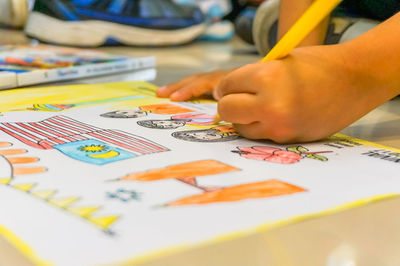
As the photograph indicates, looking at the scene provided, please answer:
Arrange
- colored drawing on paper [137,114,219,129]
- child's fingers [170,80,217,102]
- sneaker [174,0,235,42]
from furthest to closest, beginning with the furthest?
1. sneaker [174,0,235,42]
2. child's fingers [170,80,217,102]
3. colored drawing on paper [137,114,219,129]

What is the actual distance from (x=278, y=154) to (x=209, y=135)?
7cm

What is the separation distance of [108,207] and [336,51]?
8.8 inches

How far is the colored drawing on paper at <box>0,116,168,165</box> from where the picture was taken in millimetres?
356

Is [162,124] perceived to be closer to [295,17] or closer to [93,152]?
[93,152]

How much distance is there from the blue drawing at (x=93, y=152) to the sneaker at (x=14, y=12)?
30.7 inches

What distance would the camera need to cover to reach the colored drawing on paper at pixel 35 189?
0.83 feet

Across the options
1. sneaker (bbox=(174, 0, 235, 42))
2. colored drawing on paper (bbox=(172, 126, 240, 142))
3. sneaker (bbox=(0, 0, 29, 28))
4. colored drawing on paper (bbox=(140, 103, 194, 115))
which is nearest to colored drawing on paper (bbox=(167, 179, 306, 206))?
colored drawing on paper (bbox=(172, 126, 240, 142))

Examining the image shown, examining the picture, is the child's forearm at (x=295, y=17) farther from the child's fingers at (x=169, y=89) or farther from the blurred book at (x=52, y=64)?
the blurred book at (x=52, y=64)

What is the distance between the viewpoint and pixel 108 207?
0.88 ft

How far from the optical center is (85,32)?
116 cm

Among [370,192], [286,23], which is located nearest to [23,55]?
[286,23]

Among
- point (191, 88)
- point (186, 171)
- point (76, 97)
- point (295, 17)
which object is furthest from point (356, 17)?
point (186, 171)

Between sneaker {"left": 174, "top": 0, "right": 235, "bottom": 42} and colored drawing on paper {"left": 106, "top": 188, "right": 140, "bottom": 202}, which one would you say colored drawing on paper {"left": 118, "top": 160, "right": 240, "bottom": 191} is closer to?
colored drawing on paper {"left": 106, "top": 188, "right": 140, "bottom": 202}

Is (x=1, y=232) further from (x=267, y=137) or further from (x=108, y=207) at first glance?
(x=267, y=137)
